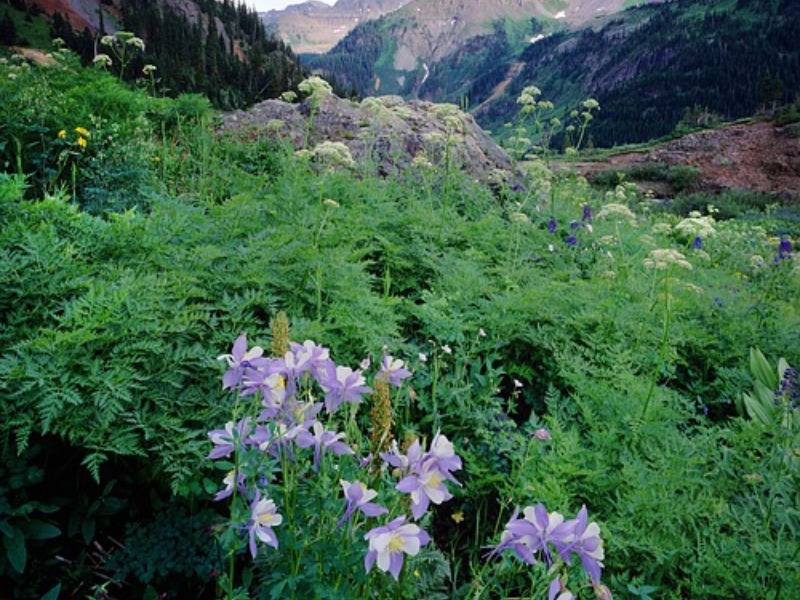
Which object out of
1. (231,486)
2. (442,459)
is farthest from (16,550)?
(442,459)

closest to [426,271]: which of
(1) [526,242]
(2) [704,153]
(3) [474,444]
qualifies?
(1) [526,242]

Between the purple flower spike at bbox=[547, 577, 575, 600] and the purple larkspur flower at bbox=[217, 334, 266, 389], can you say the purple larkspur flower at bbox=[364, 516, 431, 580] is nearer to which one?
the purple flower spike at bbox=[547, 577, 575, 600]

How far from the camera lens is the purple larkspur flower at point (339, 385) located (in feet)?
3.91

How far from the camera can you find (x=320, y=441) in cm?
119

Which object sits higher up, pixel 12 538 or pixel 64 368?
pixel 64 368

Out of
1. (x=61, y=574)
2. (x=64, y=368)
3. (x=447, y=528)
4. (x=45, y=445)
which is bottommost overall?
(x=447, y=528)

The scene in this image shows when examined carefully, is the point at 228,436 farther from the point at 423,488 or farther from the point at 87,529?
the point at 87,529

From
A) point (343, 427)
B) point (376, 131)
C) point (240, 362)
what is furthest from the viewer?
point (376, 131)

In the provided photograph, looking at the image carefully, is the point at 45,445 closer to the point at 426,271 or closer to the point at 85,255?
the point at 85,255

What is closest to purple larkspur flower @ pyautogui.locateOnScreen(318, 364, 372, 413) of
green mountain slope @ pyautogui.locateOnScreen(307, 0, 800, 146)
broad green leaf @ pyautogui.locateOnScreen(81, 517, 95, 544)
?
broad green leaf @ pyautogui.locateOnScreen(81, 517, 95, 544)

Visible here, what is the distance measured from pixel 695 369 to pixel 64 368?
3700 millimetres

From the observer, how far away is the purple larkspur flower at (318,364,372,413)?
1.19 m

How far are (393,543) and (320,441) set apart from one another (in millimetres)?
291

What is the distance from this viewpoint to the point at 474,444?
2461 millimetres
